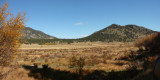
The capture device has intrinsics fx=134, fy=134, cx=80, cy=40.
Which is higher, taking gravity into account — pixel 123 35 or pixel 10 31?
pixel 123 35

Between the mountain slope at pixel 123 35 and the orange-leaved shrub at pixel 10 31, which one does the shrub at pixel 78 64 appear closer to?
the orange-leaved shrub at pixel 10 31

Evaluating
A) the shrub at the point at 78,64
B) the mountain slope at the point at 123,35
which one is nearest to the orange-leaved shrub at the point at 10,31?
the shrub at the point at 78,64

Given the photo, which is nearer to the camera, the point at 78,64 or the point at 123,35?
the point at 78,64

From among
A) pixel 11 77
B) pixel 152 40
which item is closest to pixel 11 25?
pixel 11 77

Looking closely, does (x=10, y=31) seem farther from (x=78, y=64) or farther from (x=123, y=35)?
(x=123, y=35)

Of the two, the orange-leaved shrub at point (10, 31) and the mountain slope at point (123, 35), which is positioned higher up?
the mountain slope at point (123, 35)

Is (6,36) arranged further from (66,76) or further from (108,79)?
(108,79)

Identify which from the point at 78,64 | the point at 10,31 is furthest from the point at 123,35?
the point at 10,31

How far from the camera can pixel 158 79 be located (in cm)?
509

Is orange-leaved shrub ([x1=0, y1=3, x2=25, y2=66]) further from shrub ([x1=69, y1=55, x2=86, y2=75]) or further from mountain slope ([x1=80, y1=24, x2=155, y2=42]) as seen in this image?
mountain slope ([x1=80, y1=24, x2=155, y2=42])

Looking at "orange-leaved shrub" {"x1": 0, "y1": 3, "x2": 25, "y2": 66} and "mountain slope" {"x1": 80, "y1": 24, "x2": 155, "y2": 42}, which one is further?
"mountain slope" {"x1": 80, "y1": 24, "x2": 155, "y2": 42}

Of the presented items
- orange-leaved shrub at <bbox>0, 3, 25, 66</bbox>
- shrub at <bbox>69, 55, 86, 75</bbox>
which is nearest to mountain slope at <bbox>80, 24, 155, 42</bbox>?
shrub at <bbox>69, 55, 86, 75</bbox>

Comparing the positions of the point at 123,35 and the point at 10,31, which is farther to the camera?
the point at 123,35

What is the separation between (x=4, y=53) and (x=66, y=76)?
5581 millimetres
